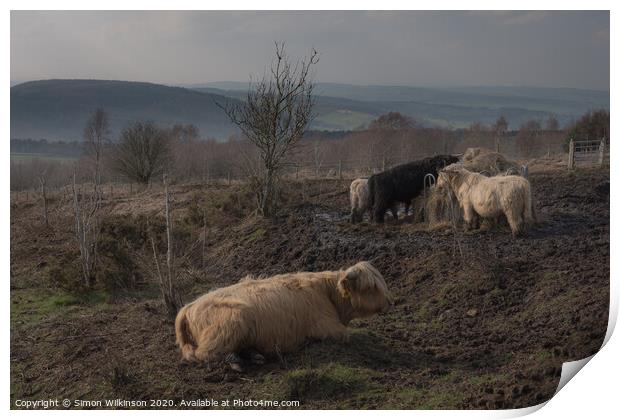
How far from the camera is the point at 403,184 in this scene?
1250 cm

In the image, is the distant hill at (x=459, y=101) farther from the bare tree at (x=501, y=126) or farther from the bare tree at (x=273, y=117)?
the bare tree at (x=273, y=117)

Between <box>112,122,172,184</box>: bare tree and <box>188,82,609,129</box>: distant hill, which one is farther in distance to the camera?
<box>112,122,172,184</box>: bare tree

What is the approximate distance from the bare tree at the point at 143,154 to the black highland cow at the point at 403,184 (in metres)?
6.78

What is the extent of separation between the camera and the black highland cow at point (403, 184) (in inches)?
491

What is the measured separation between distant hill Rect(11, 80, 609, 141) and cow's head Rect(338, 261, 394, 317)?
11.8ft

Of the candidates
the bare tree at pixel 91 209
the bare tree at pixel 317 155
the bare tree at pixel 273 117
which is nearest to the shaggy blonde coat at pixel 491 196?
the bare tree at pixel 273 117

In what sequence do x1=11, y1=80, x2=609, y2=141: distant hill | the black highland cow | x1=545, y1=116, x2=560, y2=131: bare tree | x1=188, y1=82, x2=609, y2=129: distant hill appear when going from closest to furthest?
x1=11, y1=80, x2=609, y2=141: distant hill → x1=188, y1=82, x2=609, y2=129: distant hill → x1=545, y1=116, x2=560, y2=131: bare tree → the black highland cow

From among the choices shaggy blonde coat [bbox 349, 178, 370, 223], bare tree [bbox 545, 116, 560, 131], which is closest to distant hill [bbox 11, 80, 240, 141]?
shaggy blonde coat [bbox 349, 178, 370, 223]

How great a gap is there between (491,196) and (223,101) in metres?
5.09

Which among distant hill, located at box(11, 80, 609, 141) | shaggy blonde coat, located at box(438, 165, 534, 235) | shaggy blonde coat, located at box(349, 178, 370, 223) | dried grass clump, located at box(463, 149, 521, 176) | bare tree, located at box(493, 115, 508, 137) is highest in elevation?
distant hill, located at box(11, 80, 609, 141)

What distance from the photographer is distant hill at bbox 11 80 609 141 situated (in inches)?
337

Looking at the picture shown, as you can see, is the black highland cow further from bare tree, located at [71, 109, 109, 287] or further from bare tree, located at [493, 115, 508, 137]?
bare tree, located at [71, 109, 109, 287]
